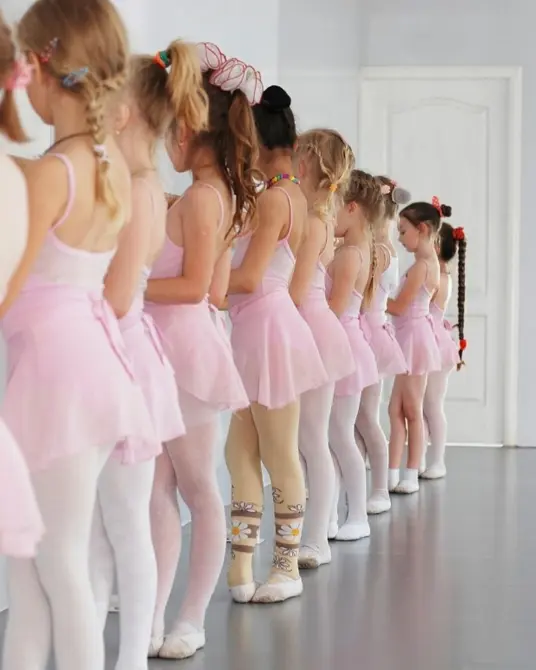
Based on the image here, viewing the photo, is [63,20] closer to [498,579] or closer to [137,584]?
[137,584]

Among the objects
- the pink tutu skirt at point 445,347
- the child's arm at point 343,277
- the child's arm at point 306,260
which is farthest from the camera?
the pink tutu skirt at point 445,347

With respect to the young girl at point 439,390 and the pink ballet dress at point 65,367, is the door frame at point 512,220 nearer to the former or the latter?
the young girl at point 439,390

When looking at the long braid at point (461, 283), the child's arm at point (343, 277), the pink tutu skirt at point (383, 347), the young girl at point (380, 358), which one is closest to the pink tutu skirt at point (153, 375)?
the child's arm at point (343, 277)

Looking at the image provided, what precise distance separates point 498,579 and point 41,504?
8.31 ft

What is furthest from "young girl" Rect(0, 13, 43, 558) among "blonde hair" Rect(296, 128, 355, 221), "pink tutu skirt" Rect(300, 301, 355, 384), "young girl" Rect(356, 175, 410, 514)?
"young girl" Rect(356, 175, 410, 514)

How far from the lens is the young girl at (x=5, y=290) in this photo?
187cm

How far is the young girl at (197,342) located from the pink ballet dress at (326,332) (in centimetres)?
110

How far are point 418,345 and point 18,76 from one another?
468cm

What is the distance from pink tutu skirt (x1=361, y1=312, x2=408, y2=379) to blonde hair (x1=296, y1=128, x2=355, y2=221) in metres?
1.48

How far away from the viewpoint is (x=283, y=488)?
4.02 m

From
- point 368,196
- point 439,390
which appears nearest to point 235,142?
point 368,196

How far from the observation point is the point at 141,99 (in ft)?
9.58

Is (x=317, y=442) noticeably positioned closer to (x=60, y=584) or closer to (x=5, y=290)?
(x=60, y=584)

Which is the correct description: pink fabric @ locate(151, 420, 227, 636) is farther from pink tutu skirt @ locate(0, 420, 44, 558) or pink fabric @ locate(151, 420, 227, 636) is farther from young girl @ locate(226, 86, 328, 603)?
pink tutu skirt @ locate(0, 420, 44, 558)
